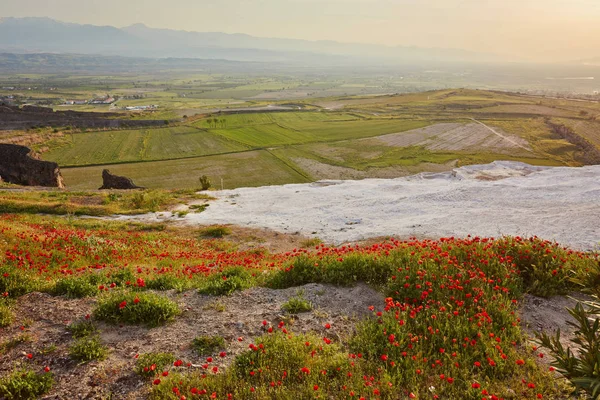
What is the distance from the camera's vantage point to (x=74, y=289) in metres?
10.7

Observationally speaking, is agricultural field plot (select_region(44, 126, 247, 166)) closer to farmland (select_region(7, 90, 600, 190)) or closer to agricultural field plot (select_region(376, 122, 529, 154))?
farmland (select_region(7, 90, 600, 190))

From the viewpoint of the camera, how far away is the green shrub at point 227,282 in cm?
1134

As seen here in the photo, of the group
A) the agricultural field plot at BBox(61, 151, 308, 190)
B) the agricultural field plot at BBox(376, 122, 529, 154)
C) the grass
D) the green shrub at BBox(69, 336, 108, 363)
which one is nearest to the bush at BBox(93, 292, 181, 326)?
the green shrub at BBox(69, 336, 108, 363)

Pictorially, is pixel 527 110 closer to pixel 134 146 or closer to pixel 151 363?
pixel 134 146

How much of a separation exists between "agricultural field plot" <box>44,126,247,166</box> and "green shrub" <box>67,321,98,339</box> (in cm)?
7005

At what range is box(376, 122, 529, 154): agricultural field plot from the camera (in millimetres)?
79938

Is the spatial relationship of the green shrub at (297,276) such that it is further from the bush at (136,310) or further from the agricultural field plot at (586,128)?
the agricultural field plot at (586,128)

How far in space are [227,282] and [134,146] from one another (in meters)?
81.4

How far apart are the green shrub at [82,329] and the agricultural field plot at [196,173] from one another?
4942 centimetres

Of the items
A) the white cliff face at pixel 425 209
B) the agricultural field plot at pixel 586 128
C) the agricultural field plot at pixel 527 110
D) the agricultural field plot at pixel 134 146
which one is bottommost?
the agricultural field plot at pixel 134 146

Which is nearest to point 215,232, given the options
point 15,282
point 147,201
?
point 147,201

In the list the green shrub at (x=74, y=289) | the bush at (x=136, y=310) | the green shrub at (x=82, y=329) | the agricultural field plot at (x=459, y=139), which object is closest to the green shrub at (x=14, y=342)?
the green shrub at (x=82, y=329)

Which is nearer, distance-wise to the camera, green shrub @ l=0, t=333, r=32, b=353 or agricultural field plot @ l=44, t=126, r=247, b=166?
green shrub @ l=0, t=333, r=32, b=353

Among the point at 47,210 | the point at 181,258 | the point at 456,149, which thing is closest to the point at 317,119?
the point at 456,149
